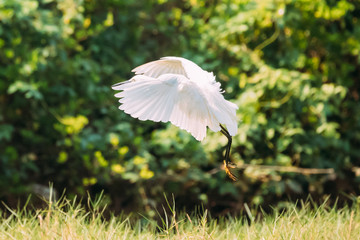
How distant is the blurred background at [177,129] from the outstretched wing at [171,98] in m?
1.75

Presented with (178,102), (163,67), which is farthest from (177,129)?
(178,102)

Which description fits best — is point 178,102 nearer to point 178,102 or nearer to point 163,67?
point 178,102

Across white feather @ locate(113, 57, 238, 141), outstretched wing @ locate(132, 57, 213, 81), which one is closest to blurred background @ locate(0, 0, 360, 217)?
outstretched wing @ locate(132, 57, 213, 81)

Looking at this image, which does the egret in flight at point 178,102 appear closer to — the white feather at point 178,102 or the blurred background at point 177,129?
the white feather at point 178,102

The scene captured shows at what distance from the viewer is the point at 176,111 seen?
1882 millimetres

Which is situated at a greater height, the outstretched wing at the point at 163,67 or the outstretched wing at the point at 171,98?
the outstretched wing at the point at 163,67

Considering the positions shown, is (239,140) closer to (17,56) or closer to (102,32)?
(102,32)

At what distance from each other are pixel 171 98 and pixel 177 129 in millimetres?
1931

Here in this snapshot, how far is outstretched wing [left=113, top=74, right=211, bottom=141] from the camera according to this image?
1840 mm

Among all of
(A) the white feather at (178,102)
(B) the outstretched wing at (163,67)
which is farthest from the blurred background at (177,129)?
(A) the white feather at (178,102)

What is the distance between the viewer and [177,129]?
12.5ft

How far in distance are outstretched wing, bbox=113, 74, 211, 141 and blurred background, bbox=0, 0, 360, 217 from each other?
1.75 m

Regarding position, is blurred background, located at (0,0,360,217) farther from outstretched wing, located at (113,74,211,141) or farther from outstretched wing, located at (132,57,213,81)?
outstretched wing, located at (113,74,211,141)

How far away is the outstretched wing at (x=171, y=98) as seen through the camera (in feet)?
6.04
